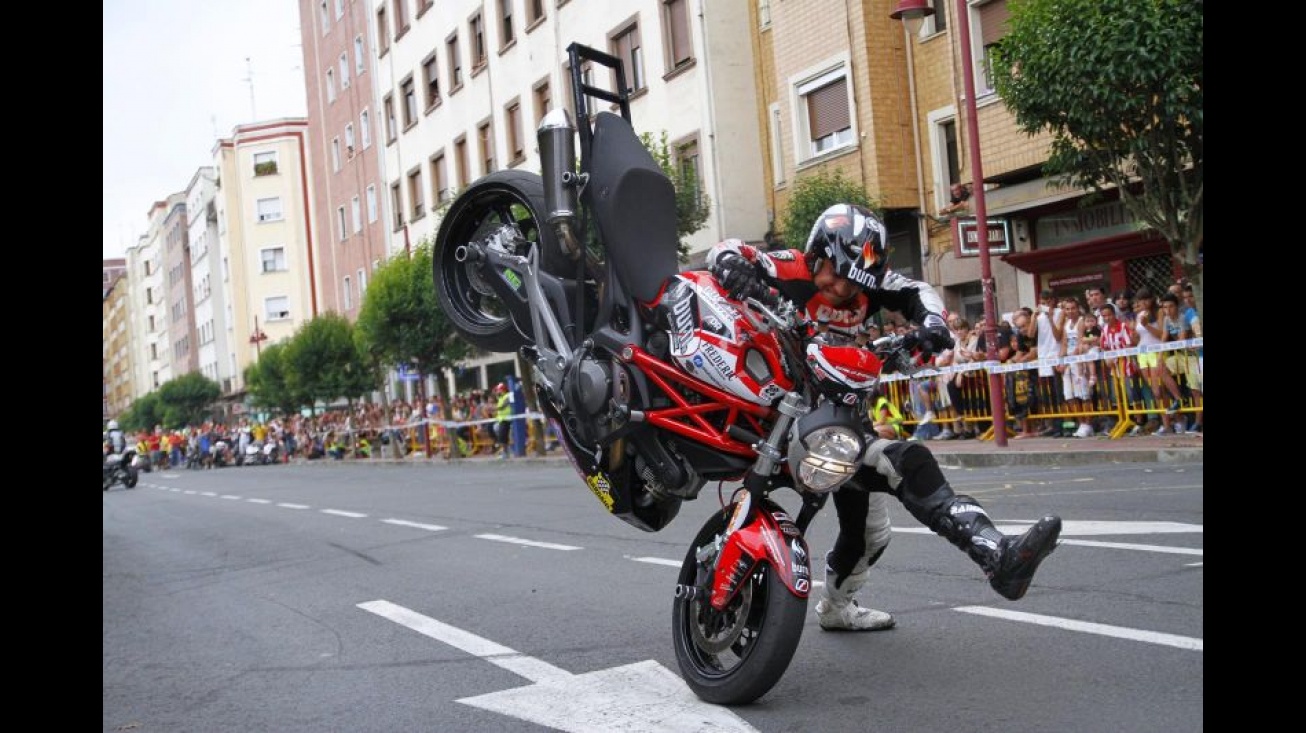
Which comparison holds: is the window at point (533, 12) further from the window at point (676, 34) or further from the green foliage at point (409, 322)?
the window at point (676, 34)

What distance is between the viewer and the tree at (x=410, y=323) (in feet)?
123

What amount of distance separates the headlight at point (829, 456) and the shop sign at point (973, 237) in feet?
45.7

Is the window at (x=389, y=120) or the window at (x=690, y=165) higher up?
the window at (x=389, y=120)

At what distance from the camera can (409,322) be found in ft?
124

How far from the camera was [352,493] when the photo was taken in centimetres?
2081

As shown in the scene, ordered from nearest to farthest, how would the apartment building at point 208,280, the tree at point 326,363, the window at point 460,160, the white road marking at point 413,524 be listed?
the white road marking at point 413,524 → the window at point 460,160 → the tree at point 326,363 → the apartment building at point 208,280

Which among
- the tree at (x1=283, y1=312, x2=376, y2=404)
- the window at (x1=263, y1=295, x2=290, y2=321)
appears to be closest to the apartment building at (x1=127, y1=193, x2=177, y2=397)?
the window at (x1=263, y1=295, x2=290, y2=321)

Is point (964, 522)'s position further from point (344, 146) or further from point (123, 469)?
point (344, 146)

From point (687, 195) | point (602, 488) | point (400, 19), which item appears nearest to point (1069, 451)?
point (602, 488)

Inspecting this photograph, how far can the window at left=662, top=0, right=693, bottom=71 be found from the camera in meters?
32.0

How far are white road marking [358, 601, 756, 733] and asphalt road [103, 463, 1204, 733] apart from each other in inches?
0.6

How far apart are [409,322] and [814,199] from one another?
16027 millimetres

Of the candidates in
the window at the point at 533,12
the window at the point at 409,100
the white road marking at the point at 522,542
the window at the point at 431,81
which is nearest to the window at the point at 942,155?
the window at the point at 533,12
